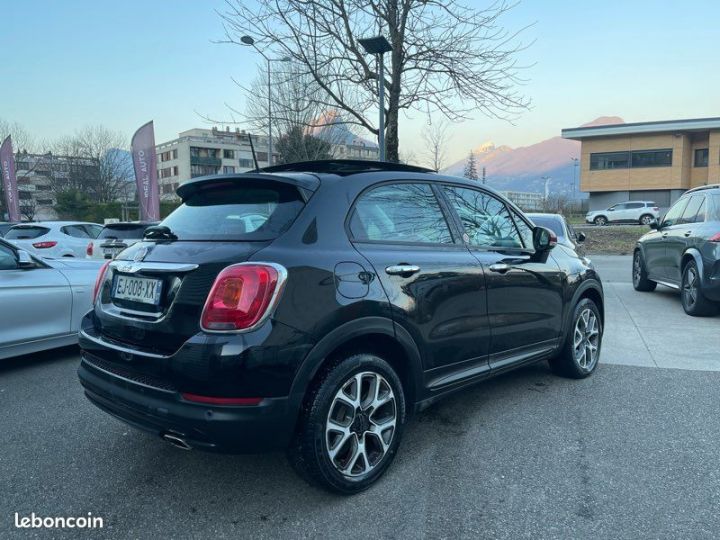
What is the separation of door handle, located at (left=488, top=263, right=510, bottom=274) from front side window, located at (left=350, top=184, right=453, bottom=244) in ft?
1.30

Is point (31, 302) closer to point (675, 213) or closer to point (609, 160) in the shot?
point (675, 213)

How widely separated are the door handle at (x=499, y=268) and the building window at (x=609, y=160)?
39.7 metres

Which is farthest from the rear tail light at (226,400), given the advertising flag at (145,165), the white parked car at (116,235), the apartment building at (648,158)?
the apartment building at (648,158)

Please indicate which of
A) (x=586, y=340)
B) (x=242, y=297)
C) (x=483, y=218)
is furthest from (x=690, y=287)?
(x=242, y=297)

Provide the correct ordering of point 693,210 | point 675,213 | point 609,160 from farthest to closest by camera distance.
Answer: point 609,160, point 675,213, point 693,210

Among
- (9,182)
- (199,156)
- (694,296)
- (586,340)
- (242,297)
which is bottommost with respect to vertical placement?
(694,296)

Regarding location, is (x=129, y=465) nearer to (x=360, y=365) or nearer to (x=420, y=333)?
(x=360, y=365)

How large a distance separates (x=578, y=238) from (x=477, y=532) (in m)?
8.98

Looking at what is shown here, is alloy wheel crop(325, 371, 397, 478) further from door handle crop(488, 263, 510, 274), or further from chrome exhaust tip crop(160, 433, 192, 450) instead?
door handle crop(488, 263, 510, 274)

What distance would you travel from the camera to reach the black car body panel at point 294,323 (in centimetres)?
240

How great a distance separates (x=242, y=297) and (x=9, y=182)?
1212 inches

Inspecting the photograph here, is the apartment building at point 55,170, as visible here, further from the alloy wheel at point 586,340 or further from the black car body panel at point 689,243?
the alloy wheel at point 586,340

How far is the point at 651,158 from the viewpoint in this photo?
3775cm

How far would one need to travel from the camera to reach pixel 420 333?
308cm
